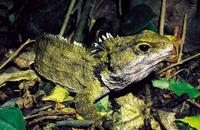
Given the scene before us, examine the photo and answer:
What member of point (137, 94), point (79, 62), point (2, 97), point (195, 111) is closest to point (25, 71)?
point (2, 97)

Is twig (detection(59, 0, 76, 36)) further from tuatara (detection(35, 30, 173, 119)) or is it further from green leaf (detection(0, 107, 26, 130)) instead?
green leaf (detection(0, 107, 26, 130))

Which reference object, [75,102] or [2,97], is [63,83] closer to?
[75,102]

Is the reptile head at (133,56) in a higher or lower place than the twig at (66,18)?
lower

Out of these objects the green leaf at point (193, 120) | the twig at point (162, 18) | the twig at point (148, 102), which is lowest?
the green leaf at point (193, 120)

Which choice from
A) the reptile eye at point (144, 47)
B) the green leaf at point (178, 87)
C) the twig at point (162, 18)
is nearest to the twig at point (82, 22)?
the twig at point (162, 18)

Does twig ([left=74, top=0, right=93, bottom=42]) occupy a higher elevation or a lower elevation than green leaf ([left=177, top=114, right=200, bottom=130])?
higher

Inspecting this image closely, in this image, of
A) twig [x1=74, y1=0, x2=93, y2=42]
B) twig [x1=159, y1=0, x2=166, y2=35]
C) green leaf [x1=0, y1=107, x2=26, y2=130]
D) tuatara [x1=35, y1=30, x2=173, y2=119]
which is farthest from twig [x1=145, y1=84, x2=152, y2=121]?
green leaf [x1=0, y1=107, x2=26, y2=130]

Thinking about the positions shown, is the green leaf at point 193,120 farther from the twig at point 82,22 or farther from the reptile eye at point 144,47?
the twig at point 82,22

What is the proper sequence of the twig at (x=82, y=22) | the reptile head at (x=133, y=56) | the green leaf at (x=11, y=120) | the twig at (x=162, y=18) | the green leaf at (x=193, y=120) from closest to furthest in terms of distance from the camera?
the green leaf at (x=11, y=120), the green leaf at (x=193, y=120), the reptile head at (x=133, y=56), the twig at (x=162, y=18), the twig at (x=82, y=22)

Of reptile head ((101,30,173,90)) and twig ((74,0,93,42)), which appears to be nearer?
reptile head ((101,30,173,90))
